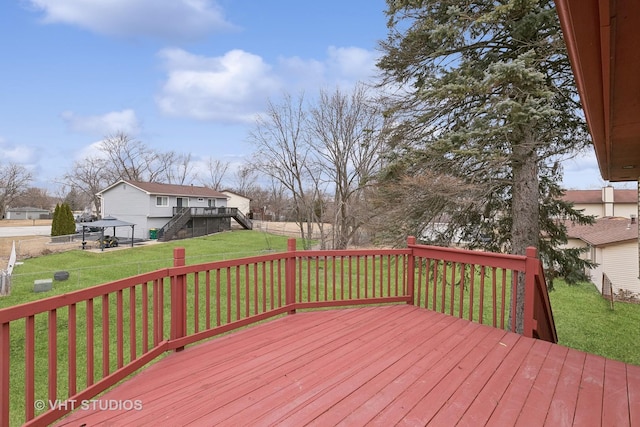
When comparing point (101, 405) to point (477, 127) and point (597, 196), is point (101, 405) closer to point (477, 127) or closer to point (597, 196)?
point (477, 127)

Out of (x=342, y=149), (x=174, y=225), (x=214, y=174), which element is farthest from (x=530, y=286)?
(x=214, y=174)

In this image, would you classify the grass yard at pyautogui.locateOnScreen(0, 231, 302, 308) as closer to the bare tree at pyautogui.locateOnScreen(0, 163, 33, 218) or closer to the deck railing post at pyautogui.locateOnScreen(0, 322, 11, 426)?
the deck railing post at pyautogui.locateOnScreen(0, 322, 11, 426)

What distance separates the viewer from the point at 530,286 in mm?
3164

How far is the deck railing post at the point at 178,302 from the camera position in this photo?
2.95m

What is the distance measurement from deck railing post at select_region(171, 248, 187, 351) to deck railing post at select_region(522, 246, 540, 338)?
328 centimetres

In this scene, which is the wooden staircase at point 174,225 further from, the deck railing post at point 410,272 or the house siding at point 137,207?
the deck railing post at point 410,272

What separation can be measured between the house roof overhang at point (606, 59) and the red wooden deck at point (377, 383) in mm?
1851

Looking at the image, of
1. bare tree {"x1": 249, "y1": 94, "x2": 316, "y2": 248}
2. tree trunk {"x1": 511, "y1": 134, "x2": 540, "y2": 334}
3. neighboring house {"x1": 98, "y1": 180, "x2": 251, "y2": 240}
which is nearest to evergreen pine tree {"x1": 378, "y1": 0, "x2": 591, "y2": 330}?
tree trunk {"x1": 511, "y1": 134, "x2": 540, "y2": 334}

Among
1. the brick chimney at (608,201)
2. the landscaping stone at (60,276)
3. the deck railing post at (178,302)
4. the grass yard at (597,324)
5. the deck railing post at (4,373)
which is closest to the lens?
the deck railing post at (4,373)

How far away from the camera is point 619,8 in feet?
3.46

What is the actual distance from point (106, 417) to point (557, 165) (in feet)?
25.3

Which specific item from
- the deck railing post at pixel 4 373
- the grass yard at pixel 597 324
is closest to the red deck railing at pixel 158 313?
the deck railing post at pixel 4 373

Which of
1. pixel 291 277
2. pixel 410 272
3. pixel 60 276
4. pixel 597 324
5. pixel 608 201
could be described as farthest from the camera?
pixel 608 201

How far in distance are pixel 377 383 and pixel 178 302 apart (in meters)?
1.87
